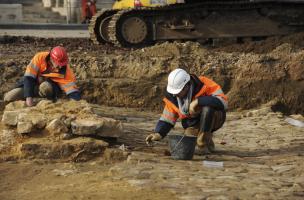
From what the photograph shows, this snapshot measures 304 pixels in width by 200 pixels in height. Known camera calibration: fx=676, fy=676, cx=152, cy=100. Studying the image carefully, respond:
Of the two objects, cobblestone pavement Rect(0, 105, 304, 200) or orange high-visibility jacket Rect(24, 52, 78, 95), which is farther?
orange high-visibility jacket Rect(24, 52, 78, 95)

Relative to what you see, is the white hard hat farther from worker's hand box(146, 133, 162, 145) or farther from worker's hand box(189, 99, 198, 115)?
worker's hand box(146, 133, 162, 145)

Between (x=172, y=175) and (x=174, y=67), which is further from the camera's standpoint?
(x=174, y=67)

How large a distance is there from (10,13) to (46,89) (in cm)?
2174

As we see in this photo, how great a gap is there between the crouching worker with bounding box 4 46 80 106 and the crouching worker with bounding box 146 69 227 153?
2410 millimetres

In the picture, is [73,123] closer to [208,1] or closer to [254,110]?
[254,110]

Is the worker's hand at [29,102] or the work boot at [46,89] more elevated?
the work boot at [46,89]

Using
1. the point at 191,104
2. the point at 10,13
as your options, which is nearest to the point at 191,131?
the point at 191,104

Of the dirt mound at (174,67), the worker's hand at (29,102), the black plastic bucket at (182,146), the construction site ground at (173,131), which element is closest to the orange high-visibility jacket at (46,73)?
the worker's hand at (29,102)

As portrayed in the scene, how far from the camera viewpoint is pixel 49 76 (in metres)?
10.9

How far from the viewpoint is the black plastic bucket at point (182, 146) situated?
28.2ft

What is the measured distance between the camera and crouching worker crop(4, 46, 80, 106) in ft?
34.9

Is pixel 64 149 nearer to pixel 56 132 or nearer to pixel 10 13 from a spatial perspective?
pixel 56 132

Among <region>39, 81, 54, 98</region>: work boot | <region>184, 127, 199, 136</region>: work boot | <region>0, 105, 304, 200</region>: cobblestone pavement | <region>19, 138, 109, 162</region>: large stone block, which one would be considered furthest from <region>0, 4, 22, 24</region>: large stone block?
<region>19, 138, 109, 162</region>: large stone block

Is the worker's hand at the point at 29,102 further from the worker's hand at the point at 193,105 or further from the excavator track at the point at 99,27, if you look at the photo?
the excavator track at the point at 99,27
